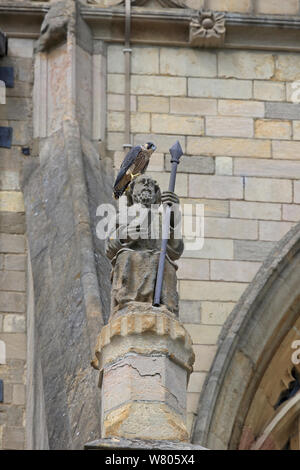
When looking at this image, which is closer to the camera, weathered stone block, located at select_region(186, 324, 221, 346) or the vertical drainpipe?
weathered stone block, located at select_region(186, 324, 221, 346)

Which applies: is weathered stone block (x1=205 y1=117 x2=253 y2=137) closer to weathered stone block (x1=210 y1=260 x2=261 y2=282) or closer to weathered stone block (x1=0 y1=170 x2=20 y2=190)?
weathered stone block (x1=210 y1=260 x2=261 y2=282)

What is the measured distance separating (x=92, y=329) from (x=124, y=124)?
3.20 meters

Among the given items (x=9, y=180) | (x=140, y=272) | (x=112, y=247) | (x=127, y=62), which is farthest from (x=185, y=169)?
(x=140, y=272)

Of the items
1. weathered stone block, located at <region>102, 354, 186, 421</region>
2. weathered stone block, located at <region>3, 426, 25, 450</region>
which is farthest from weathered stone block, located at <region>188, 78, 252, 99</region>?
weathered stone block, located at <region>102, 354, 186, 421</region>

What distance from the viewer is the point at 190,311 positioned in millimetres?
14641

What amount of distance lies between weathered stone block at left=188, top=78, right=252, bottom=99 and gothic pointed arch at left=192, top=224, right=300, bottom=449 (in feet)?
3.74

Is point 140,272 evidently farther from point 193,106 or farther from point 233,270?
point 193,106

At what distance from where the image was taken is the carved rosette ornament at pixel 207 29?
51.3 feet

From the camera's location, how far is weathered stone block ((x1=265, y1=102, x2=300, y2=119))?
15.5 metres

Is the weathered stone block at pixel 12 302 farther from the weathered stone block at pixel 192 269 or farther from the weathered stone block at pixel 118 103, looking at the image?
the weathered stone block at pixel 118 103

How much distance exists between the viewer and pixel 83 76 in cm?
1551

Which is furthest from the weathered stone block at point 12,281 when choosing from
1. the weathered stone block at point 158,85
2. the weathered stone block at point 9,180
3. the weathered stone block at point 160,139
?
the weathered stone block at point 158,85

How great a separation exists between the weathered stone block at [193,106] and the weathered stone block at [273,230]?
95 cm

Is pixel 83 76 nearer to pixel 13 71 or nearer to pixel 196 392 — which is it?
pixel 13 71
